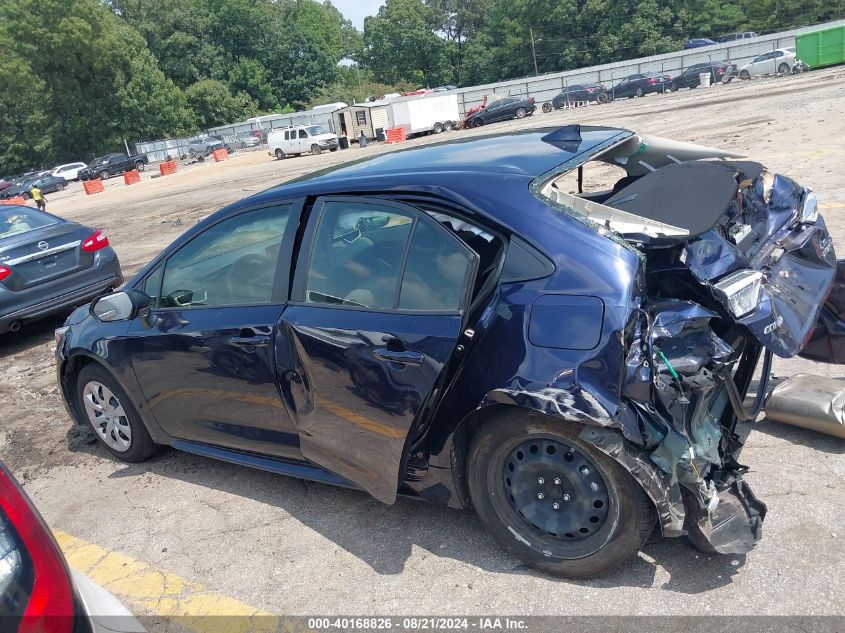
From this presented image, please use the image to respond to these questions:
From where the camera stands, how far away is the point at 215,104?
253 feet

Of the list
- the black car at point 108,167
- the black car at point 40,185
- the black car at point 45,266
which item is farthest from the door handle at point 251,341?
the black car at point 108,167

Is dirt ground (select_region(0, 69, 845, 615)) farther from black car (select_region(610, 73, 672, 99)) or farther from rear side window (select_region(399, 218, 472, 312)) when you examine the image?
black car (select_region(610, 73, 672, 99))

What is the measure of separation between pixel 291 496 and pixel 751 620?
2.35m

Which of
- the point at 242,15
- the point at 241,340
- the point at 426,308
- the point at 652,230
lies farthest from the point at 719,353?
the point at 242,15

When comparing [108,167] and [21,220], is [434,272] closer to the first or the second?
[21,220]

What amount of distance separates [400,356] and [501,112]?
3910 centimetres

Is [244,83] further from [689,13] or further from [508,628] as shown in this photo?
[508,628]

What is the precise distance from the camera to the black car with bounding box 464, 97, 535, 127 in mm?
39781

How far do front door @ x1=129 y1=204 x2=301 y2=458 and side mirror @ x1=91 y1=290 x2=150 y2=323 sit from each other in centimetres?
7

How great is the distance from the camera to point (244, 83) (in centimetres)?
8344

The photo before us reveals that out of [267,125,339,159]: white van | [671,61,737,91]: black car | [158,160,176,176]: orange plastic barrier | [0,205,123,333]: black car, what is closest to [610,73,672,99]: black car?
[671,61,737,91]: black car

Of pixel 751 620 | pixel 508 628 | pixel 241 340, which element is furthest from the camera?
pixel 241 340

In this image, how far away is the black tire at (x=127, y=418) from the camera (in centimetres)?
425

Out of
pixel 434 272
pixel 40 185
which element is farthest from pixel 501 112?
pixel 434 272
